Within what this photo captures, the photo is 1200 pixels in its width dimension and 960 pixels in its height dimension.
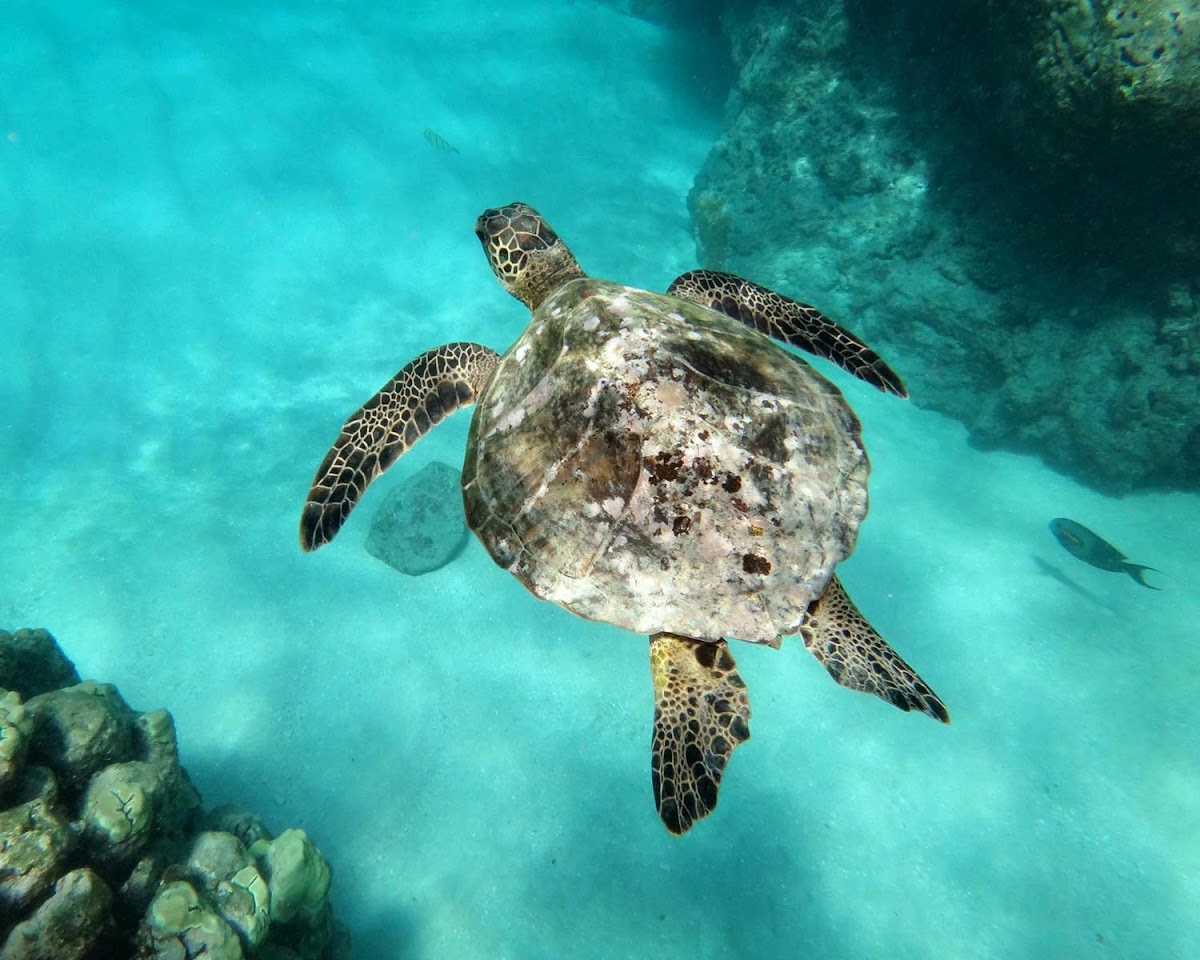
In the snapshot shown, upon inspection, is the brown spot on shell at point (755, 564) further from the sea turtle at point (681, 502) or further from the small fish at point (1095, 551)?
the small fish at point (1095, 551)

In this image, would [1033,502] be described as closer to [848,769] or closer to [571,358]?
[848,769]

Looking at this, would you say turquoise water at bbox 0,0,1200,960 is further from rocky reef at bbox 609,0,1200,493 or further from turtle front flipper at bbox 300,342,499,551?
turtle front flipper at bbox 300,342,499,551

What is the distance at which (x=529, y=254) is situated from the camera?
15.0 ft

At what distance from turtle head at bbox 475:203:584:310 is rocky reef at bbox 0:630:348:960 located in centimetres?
453

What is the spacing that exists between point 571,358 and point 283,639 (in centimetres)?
644

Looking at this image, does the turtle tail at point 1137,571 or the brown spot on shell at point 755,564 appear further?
the turtle tail at point 1137,571

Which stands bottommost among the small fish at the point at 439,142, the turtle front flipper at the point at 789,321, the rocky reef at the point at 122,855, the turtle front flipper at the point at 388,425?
the rocky reef at the point at 122,855

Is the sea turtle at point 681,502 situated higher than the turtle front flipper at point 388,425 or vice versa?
the sea turtle at point 681,502

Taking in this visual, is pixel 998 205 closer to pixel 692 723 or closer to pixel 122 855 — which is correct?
pixel 692 723

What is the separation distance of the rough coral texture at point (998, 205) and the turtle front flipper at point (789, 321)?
19.1 ft

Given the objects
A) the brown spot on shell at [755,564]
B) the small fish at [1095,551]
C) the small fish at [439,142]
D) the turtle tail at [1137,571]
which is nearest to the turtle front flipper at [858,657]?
the brown spot on shell at [755,564]

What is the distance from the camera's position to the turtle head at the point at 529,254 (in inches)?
181

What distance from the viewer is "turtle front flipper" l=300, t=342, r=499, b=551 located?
362cm

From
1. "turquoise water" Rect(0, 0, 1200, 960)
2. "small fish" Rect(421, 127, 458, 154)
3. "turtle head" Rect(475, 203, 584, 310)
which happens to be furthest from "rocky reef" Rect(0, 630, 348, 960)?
"small fish" Rect(421, 127, 458, 154)
